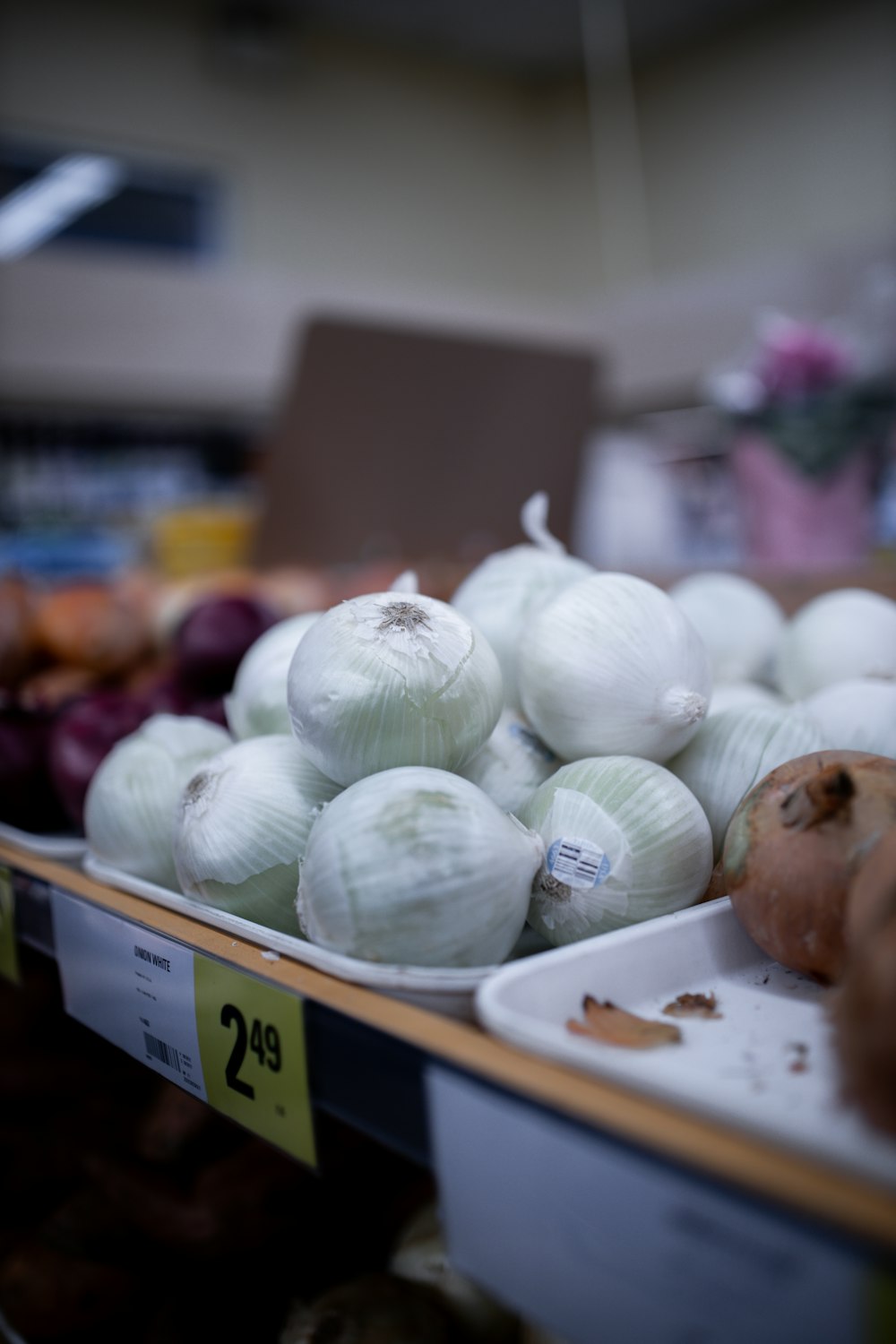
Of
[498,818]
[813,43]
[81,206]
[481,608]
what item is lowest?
[498,818]

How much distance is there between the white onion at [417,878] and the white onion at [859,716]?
0.93 ft

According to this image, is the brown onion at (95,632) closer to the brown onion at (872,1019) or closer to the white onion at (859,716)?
the white onion at (859,716)

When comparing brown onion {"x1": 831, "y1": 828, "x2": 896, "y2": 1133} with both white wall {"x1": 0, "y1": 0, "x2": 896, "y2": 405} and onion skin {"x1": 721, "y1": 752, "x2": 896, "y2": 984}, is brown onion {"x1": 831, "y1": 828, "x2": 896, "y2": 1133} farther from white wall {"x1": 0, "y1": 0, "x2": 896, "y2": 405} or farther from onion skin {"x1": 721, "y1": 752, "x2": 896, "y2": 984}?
white wall {"x1": 0, "y1": 0, "x2": 896, "y2": 405}

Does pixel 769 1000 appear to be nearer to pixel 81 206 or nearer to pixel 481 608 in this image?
pixel 481 608

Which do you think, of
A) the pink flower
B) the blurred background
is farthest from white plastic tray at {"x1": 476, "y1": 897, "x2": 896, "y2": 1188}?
the pink flower

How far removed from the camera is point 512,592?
0.83 m

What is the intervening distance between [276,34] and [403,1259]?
16.4 ft

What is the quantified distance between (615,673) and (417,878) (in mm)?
200

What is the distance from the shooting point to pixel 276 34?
4633 millimetres

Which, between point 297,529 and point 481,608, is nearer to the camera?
point 481,608

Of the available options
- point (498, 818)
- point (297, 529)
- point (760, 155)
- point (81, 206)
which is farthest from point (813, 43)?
point (498, 818)

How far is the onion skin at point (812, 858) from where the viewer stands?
0.55 metres

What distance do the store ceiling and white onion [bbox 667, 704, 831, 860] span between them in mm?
4756

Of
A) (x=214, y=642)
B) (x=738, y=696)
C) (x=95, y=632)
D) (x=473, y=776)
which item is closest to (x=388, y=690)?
(x=473, y=776)
